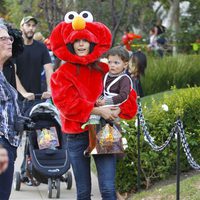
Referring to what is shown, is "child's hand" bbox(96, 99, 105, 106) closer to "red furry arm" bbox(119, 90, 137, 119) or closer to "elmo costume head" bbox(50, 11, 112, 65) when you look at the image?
"red furry arm" bbox(119, 90, 137, 119)

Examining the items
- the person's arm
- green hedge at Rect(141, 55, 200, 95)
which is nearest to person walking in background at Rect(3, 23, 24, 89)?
the person's arm

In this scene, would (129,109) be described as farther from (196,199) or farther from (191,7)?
(191,7)

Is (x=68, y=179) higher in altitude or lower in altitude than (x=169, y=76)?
lower

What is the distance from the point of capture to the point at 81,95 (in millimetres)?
6293

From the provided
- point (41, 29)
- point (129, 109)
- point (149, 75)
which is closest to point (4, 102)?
point (129, 109)

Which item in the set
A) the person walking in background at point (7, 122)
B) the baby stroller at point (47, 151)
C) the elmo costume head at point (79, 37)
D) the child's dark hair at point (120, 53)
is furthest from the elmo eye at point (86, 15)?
the baby stroller at point (47, 151)

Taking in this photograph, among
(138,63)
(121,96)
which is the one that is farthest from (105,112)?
(138,63)

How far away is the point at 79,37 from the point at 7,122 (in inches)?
45.6

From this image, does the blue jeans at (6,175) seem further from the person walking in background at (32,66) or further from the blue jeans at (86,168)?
the person walking in background at (32,66)

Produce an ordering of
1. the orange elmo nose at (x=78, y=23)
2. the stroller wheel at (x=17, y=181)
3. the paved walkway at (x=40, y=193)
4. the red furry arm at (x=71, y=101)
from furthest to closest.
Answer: the stroller wheel at (x=17, y=181), the paved walkway at (x=40, y=193), the orange elmo nose at (x=78, y=23), the red furry arm at (x=71, y=101)

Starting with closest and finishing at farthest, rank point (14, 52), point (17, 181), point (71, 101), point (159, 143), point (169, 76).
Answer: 1. point (71, 101)
2. point (14, 52)
3. point (159, 143)
4. point (17, 181)
5. point (169, 76)

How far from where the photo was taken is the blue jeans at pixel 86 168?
6273mm

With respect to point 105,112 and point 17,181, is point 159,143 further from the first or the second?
point 105,112

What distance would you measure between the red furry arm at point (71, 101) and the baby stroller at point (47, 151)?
230 centimetres
